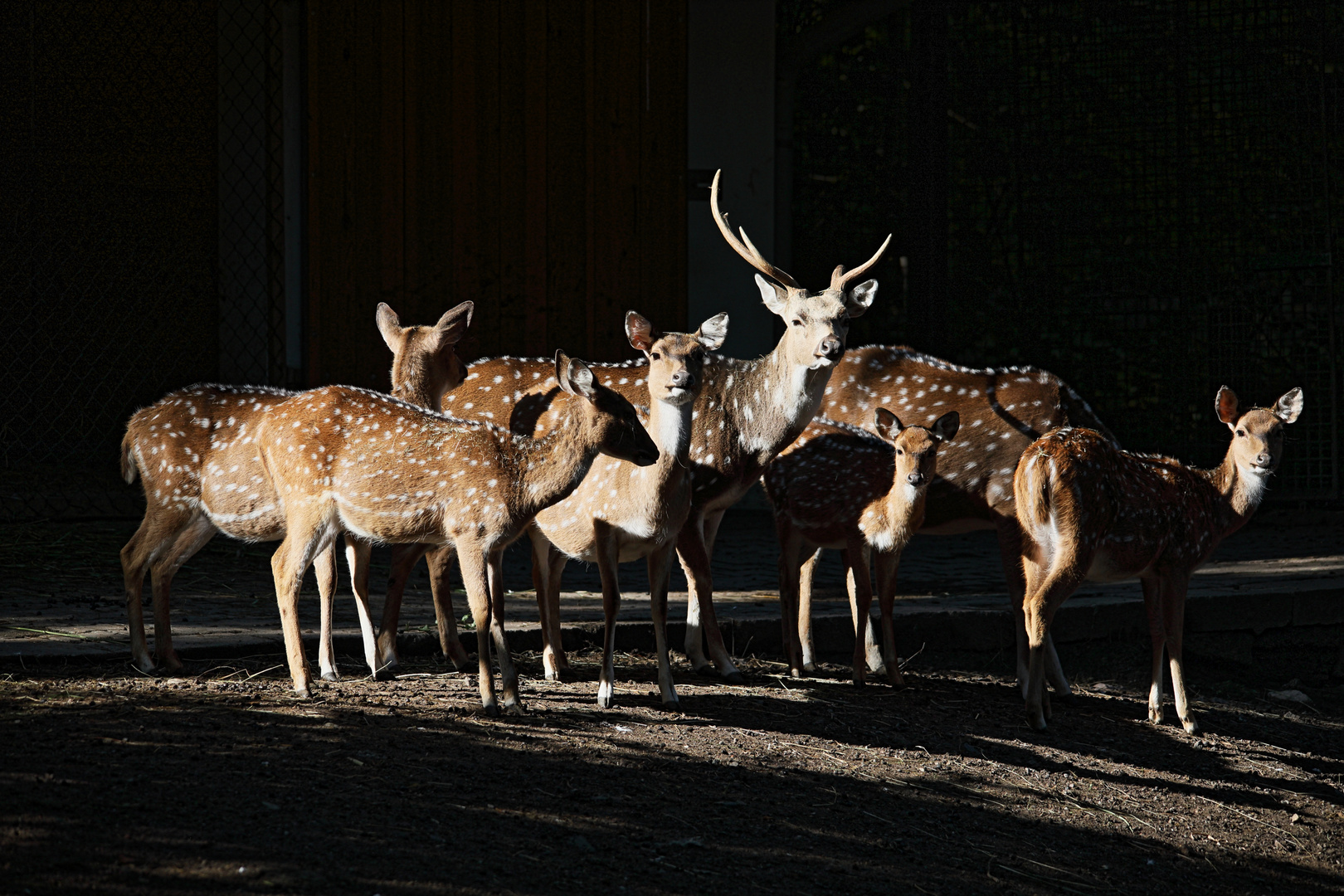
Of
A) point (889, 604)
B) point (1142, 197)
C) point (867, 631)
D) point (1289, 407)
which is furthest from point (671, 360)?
point (1142, 197)

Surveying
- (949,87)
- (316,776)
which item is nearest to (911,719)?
(316,776)

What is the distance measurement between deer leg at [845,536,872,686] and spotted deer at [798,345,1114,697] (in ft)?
0.48

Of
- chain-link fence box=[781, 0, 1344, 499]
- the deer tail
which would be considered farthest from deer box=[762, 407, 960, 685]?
chain-link fence box=[781, 0, 1344, 499]

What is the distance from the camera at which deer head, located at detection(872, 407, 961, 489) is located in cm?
599

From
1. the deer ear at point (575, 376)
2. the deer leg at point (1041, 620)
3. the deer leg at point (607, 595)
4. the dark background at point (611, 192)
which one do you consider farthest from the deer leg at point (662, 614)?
the dark background at point (611, 192)

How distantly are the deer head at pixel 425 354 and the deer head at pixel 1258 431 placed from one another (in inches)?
136

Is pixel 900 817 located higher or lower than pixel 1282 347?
lower

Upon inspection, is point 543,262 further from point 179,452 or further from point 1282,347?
point 1282,347

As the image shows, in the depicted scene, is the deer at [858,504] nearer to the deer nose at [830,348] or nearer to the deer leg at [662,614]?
the deer nose at [830,348]

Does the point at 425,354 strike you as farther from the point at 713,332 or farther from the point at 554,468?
the point at 554,468

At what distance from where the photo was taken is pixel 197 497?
5766 mm

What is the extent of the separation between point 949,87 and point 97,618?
6791 millimetres

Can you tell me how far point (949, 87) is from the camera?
408 inches

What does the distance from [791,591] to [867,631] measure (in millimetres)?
378
